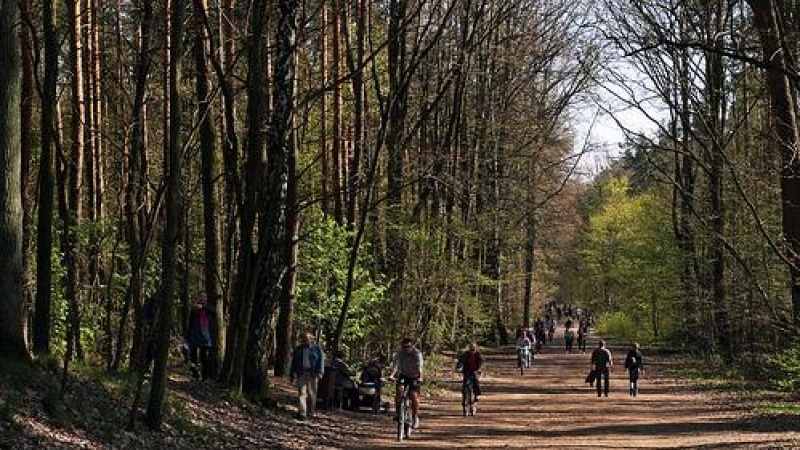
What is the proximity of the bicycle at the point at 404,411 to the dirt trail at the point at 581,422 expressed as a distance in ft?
0.66

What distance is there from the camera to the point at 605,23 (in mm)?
22609

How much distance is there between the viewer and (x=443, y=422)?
66.7 ft

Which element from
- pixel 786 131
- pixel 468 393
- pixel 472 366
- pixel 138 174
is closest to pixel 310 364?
pixel 138 174

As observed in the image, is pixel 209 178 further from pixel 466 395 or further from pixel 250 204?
pixel 466 395

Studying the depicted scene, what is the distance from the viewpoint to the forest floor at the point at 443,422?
38.4 ft

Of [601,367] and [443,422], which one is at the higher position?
[601,367]

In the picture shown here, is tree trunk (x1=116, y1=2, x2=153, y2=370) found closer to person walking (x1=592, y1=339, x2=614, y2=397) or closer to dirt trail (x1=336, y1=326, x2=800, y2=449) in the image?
dirt trail (x1=336, y1=326, x2=800, y2=449)

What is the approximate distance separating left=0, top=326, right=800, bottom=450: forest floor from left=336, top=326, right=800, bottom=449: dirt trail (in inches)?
0.8

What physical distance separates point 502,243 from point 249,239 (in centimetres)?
2874

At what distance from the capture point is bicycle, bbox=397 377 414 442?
665 inches

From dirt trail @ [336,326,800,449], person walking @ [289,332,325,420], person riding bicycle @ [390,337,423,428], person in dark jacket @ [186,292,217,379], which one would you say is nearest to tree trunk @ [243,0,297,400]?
person walking @ [289,332,325,420]

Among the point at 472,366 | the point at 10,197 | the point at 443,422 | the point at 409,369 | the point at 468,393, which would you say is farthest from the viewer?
the point at 472,366

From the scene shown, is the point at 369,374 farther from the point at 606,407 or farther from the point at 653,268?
the point at 653,268

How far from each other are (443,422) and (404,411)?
11.2 feet
